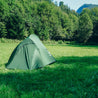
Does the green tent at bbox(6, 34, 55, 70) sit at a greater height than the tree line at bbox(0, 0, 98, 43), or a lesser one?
lesser

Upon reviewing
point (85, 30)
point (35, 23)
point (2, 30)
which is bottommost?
point (85, 30)

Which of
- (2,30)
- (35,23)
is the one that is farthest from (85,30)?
(2,30)

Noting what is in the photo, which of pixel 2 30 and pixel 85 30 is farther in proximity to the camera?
pixel 85 30

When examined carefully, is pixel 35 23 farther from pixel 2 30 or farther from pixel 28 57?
pixel 28 57

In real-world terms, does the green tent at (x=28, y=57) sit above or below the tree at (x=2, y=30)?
below

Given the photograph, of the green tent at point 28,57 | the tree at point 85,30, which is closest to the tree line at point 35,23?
the tree at point 85,30

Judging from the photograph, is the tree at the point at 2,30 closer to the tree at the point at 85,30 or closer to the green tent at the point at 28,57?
the tree at the point at 85,30

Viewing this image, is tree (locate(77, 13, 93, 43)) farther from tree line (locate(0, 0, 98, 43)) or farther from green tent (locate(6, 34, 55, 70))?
green tent (locate(6, 34, 55, 70))

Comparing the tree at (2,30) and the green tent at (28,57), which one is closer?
the green tent at (28,57)

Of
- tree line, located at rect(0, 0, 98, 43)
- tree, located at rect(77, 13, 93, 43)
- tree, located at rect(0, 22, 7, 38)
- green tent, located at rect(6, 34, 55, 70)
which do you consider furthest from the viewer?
tree, located at rect(77, 13, 93, 43)

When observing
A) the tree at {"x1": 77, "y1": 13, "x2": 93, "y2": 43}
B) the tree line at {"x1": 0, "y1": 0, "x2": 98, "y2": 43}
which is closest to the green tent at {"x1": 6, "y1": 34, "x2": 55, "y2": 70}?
the tree line at {"x1": 0, "y1": 0, "x2": 98, "y2": 43}

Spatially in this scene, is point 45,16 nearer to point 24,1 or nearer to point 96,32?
point 24,1

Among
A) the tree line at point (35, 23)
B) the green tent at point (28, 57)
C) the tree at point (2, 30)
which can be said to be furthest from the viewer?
the tree line at point (35, 23)

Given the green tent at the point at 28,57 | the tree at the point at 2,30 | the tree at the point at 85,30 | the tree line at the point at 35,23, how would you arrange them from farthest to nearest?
the tree at the point at 85,30 → the tree line at the point at 35,23 → the tree at the point at 2,30 → the green tent at the point at 28,57
